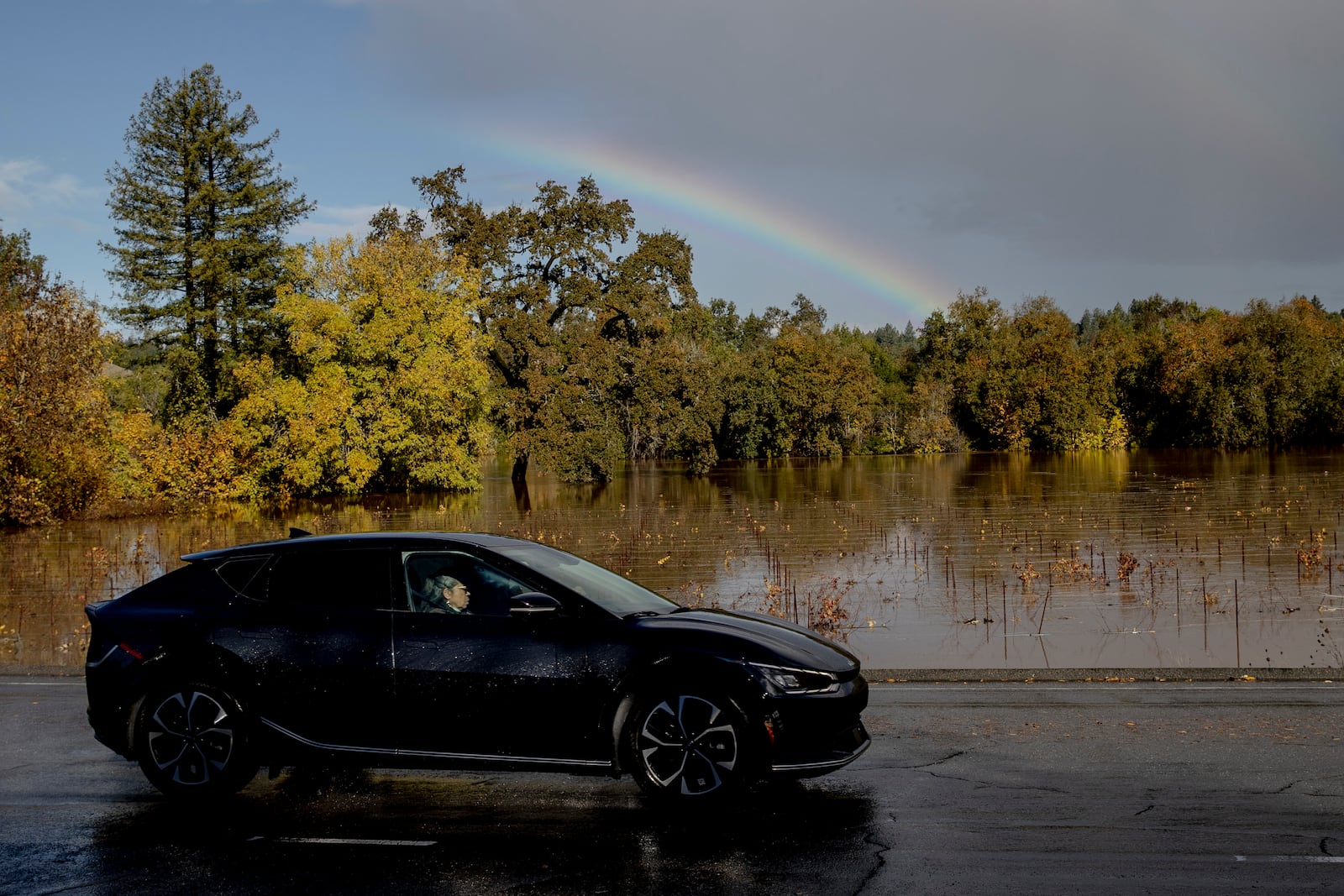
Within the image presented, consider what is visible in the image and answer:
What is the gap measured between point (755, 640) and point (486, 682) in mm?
1579

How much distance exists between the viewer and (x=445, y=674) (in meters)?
6.78

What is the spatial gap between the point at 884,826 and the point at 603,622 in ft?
6.32

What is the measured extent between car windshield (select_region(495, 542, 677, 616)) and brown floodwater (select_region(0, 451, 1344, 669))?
4.97m

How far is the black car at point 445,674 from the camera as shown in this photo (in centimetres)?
658

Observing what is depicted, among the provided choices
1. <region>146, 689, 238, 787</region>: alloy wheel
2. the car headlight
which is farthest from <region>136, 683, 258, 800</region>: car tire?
the car headlight

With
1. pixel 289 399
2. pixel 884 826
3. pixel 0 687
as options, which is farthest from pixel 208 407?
pixel 884 826

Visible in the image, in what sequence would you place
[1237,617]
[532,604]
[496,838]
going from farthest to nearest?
[1237,617]
[532,604]
[496,838]

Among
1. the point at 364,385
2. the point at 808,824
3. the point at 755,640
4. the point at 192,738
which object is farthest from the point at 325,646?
the point at 364,385

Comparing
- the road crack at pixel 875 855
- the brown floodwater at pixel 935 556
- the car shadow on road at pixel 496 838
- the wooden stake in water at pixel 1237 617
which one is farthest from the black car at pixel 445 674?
the wooden stake in water at pixel 1237 617

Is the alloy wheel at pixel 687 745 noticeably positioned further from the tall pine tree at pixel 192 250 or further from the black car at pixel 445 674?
the tall pine tree at pixel 192 250

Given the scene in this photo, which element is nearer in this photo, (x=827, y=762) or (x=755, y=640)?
(x=827, y=762)

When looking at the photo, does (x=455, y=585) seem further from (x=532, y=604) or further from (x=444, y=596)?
(x=532, y=604)

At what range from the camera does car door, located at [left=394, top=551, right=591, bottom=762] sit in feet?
21.9

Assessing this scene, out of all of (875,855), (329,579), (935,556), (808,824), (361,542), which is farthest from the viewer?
(935,556)
